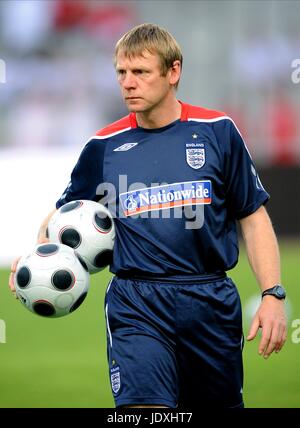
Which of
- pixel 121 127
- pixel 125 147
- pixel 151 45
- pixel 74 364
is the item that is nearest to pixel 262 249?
pixel 125 147

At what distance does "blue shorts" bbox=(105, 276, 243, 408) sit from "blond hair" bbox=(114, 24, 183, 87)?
3.62ft

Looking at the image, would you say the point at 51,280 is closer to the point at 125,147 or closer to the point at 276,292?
the point at 125,147

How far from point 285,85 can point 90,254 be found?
14.3 metres

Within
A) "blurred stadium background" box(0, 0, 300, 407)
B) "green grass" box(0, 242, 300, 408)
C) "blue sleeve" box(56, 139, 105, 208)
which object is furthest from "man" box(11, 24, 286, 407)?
"blurred stadium background" box(0, 0, 300, 407)

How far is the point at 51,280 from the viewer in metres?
4.93

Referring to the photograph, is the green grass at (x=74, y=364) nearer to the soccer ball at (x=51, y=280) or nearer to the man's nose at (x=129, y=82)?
the soccer ball at (x=51, y=280)

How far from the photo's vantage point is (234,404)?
4875 millimetres

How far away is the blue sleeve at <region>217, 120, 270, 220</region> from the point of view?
4.89 m

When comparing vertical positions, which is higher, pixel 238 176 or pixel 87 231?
pixel 238 176

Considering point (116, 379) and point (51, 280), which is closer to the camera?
point (116, 379)

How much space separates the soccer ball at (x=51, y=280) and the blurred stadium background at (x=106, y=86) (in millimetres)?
8329

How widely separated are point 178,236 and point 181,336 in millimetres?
489

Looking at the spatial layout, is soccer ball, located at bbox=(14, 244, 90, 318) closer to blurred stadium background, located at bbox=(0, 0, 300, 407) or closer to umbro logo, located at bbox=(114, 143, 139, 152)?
umbro logo, located at bbox=(114, 143, 139, 152)
